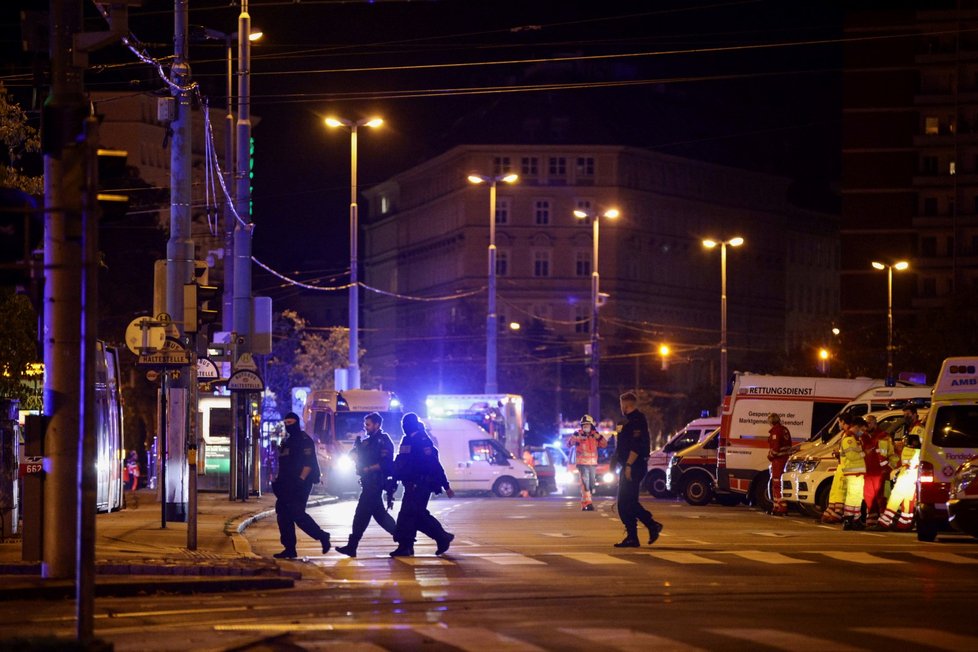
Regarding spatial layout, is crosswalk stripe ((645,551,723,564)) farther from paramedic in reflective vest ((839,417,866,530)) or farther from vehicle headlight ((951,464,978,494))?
paramedic in reflective vest ((839,417,866,530))

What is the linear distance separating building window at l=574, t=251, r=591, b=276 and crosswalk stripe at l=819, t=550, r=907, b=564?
101 meters

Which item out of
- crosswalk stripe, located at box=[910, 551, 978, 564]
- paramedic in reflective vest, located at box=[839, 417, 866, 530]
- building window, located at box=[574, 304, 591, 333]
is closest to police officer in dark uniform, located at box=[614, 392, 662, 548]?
crosswalk stripe, located at box=[910, 551, 978, 564]

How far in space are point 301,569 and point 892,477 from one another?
11.7 metres

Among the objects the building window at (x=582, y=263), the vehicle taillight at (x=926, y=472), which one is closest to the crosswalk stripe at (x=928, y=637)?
the vehicle taillight at (x=926, y=472)

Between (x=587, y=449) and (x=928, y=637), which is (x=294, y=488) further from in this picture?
(x=587, y=449)

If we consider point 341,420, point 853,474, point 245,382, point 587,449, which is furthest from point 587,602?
point 341,420

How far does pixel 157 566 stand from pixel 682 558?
598cm

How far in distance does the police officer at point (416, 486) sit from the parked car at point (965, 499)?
6210 mm

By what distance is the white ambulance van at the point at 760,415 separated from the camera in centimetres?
3534

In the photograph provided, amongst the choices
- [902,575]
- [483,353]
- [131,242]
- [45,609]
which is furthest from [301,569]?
[483,353]

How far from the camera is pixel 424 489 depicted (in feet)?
68.3

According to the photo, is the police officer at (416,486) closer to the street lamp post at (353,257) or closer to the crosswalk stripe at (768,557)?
the crosswalk stripe at (768,557)

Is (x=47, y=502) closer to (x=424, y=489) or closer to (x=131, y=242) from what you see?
(x=424, y=489)

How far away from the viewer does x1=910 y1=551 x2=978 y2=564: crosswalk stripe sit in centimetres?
1947
